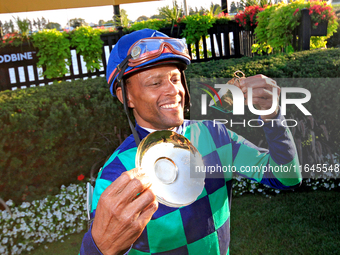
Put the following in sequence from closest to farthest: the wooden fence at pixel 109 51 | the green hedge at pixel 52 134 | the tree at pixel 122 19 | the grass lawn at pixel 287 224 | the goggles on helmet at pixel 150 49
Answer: the goggles on helmet at pixel 150 49 < the grass lawn at pixel 287 224 < the green hedge at pixel 52 134 < the wooden fence at pixel 109 51 < the tree at pixel 122 19

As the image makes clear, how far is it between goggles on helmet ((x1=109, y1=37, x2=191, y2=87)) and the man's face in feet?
0.25

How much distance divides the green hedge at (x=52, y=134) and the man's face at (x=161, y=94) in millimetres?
2433

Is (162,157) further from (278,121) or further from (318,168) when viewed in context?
(318,168)

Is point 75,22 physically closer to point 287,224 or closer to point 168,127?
point 287,224

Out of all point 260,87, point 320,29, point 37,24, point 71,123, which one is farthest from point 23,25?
point 260,87

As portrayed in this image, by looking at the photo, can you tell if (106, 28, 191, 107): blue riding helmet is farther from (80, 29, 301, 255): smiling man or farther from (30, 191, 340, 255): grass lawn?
(30, 191, 340, 255): grass lawn

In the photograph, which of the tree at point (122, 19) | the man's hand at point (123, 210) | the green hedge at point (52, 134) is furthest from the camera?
the tree at point (122, 19)

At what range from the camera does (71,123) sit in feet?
12.2

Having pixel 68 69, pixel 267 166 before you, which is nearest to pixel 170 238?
pixel 267 166

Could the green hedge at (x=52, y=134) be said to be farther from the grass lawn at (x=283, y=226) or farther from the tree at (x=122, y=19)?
the tree at (x=122, y=19)

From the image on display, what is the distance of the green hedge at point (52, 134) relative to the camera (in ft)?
11.3

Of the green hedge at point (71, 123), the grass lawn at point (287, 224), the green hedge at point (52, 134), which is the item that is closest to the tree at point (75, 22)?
the green hedge at point (71, 123)

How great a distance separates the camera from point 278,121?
1.52 meters

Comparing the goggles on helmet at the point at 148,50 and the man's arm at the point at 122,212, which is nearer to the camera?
the man's arm at the point at 122,212
